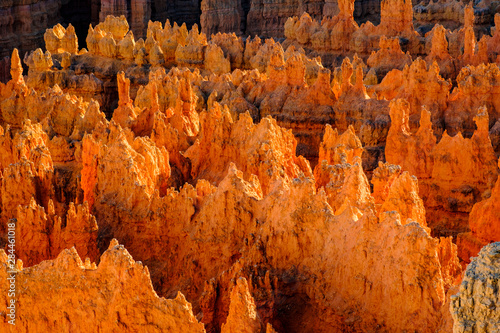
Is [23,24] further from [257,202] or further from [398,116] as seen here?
[257,202]

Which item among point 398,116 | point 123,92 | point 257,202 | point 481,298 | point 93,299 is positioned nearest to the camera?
point 481,298

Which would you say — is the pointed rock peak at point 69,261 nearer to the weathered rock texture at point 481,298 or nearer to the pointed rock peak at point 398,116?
the weathered rock texture at point 481,298

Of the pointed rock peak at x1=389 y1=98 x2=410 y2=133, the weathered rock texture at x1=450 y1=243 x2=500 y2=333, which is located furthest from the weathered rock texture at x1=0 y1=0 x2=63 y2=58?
the weathered rock texture at x1=450 y1=243 x2=500 y2=333

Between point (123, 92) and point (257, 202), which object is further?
point (123, 92)

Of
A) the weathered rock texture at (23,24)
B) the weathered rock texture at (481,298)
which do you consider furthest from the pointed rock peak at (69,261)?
the weathered rock texture at (23,24)

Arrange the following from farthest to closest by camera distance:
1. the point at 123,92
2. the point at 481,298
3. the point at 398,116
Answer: the point at 123,92, the point at 398,116, the point at 481,298

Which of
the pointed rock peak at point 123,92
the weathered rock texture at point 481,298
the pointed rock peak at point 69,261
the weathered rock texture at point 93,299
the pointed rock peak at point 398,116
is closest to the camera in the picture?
the weathered rock texture at point 481,298

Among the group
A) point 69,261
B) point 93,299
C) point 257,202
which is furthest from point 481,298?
point 257,202

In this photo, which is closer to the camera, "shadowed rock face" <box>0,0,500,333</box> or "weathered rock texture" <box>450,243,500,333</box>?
"weathered rock texture" <box>450,243,500,333</box>

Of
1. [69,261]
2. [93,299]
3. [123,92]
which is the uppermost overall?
[123,92]

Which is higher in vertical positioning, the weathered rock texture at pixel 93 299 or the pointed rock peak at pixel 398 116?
the pointed rock peak at pixel 398 116

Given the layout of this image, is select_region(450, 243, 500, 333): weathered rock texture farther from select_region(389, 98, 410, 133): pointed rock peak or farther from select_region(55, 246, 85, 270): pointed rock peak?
select_region(389, 98, 410, 133): pointed rock peak

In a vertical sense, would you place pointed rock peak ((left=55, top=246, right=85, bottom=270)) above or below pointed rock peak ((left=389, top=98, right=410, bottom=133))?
below
